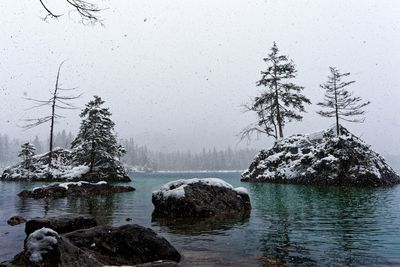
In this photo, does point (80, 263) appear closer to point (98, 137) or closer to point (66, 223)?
point (66, 223)

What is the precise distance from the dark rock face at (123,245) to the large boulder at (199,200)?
6.05 meters

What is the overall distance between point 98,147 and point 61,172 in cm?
749

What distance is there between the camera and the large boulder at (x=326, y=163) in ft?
96.9

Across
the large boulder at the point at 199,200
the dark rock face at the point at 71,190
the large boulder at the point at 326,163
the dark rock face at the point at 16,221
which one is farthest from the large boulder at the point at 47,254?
the large boulder at the point at 326,163

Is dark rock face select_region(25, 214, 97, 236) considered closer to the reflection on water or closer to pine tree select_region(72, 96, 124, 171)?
the reflection on water

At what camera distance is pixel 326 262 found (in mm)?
6141

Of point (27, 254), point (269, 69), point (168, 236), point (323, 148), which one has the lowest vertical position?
point (168, 236)

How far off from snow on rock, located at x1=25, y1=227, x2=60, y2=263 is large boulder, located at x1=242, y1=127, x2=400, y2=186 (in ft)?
Answer: 96.1

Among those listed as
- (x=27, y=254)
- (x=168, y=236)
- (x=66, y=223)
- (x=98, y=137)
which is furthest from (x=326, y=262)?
(x=98, y=137)

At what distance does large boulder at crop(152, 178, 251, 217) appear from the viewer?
12.8 metres

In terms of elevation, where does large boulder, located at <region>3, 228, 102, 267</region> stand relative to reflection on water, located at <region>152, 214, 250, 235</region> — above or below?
above

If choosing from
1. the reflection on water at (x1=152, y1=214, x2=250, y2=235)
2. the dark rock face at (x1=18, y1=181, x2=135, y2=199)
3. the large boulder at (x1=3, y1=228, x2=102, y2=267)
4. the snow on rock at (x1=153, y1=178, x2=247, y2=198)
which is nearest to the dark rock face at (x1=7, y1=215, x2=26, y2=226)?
the reflection on water at (x1=152, y1=214, x2=250, y2=235)

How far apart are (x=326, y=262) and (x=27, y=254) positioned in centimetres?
535

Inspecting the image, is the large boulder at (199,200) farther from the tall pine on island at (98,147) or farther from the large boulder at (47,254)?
the tall pine on island at (98,147)
